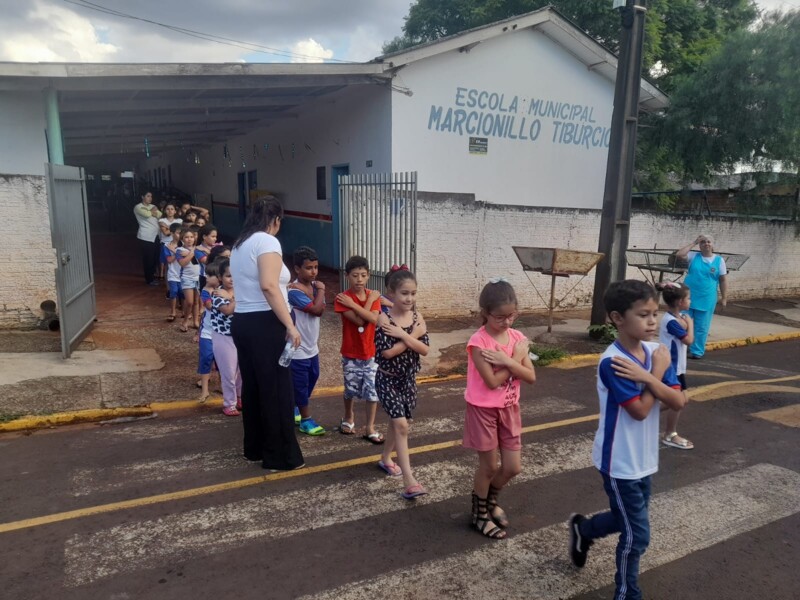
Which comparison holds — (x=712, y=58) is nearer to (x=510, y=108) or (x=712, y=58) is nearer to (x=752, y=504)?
(x=510, y=108)

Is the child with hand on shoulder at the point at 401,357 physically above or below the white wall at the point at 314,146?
below

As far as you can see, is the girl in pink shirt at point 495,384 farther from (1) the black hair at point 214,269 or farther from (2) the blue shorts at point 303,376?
(1) the black hair at point 214,269

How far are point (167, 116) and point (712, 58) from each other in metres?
13.2

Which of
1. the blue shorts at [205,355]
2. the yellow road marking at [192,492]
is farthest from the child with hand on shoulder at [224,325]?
the yellow road marking at [192,492]

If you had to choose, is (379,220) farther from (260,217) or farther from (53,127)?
(260,217)

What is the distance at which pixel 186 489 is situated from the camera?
13.6 feet

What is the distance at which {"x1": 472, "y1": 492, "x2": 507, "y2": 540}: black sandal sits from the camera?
11.7 ft

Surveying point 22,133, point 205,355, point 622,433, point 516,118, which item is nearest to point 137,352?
point 205,355

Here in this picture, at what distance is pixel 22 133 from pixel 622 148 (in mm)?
8700

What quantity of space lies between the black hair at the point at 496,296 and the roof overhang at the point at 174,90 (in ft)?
24.1

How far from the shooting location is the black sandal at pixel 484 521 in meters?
3.57

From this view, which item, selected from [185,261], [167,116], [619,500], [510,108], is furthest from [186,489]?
[167,116]

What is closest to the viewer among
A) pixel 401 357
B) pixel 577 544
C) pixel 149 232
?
pixel 577 544

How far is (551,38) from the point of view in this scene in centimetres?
1304
